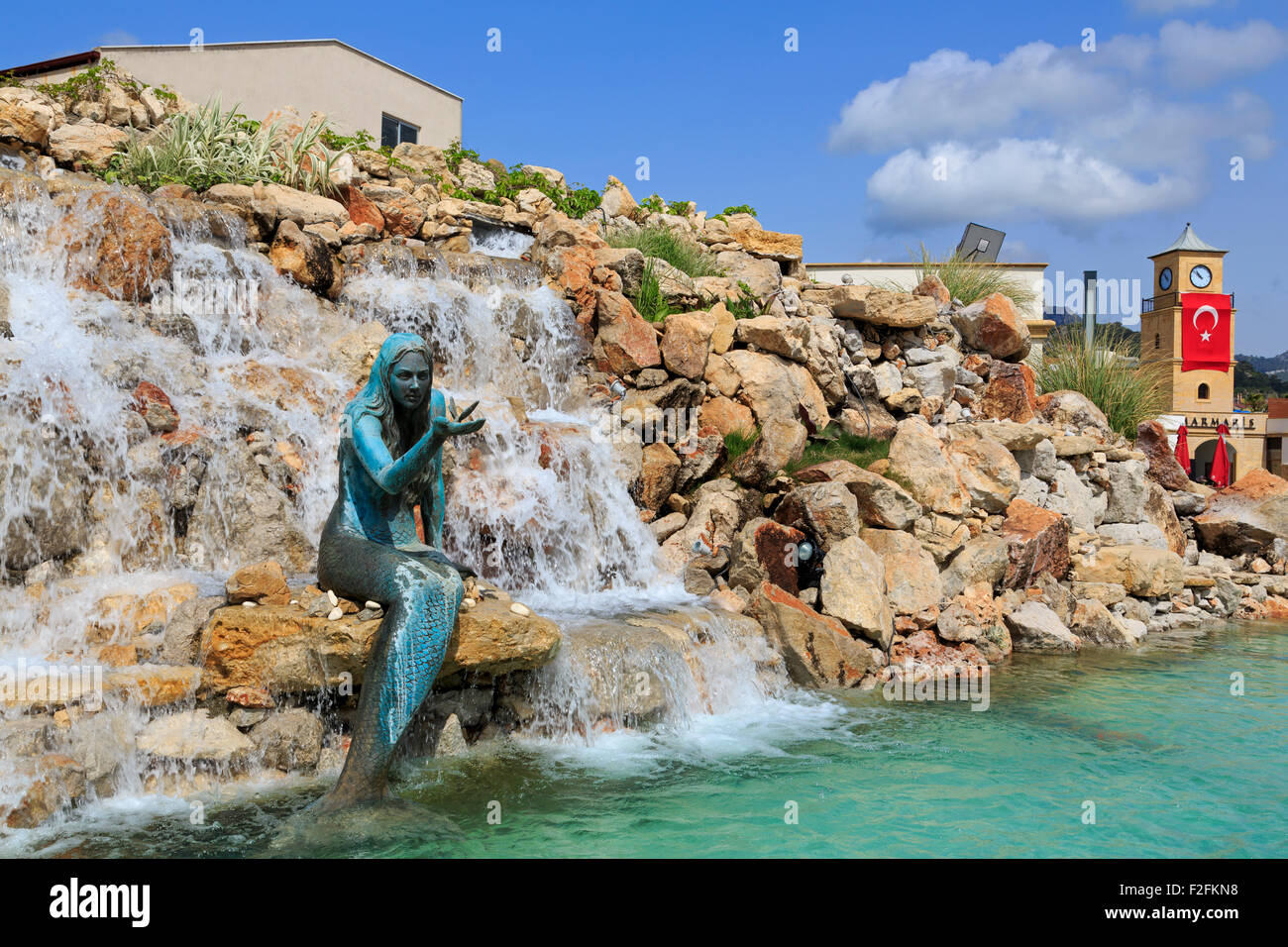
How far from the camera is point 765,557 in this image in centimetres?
859

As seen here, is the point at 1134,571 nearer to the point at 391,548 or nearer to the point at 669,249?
the point at 669,249

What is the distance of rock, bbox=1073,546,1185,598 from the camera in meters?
10.9

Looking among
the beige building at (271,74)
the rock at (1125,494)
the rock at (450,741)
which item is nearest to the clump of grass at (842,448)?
the rock at (1125,494)

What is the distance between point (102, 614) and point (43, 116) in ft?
26.4

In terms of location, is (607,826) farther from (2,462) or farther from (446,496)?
(2,462)

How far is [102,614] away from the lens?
5520mm

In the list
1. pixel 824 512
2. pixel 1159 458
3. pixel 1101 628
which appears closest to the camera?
pixel 824 512

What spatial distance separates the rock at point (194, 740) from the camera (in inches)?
191

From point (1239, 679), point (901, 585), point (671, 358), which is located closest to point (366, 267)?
point (671, 358)

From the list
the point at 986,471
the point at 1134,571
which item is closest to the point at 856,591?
the point at 986,471

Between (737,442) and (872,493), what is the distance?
1586 millimetres

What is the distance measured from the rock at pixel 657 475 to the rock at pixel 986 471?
3.21 metres

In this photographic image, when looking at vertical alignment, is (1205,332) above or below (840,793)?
above

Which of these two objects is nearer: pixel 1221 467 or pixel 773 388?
pixel 773 388
